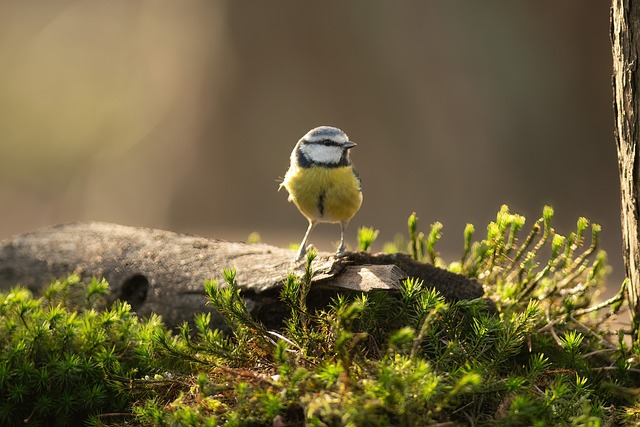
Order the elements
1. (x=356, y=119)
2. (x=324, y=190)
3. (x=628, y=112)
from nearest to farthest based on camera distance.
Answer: (x=628, y=112) < (x=324, y=190) < (x=356, y=119)

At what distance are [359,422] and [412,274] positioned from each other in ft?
3.52

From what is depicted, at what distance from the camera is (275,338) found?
2188 mm

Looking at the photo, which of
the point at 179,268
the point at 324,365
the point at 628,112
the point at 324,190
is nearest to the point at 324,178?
the point at 324,190

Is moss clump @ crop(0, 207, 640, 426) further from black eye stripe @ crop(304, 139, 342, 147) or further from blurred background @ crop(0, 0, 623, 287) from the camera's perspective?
blurred background @ crop(0, 0, 623, 287)

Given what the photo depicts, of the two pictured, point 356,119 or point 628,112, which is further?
point 356,119

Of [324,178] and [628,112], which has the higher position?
[628,112]

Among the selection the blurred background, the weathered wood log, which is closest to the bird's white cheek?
the weathered wood log

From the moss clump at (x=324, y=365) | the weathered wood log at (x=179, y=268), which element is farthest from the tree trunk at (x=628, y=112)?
the weathered wood log at (x=179, y=268)

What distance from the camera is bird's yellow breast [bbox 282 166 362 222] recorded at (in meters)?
3.12

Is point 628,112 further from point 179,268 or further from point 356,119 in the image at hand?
point 356,119

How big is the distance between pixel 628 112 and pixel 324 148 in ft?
4.17

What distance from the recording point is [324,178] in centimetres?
312

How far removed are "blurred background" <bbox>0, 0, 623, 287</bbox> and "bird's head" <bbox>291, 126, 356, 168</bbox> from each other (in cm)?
404

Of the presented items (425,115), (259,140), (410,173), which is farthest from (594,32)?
(259,140)
